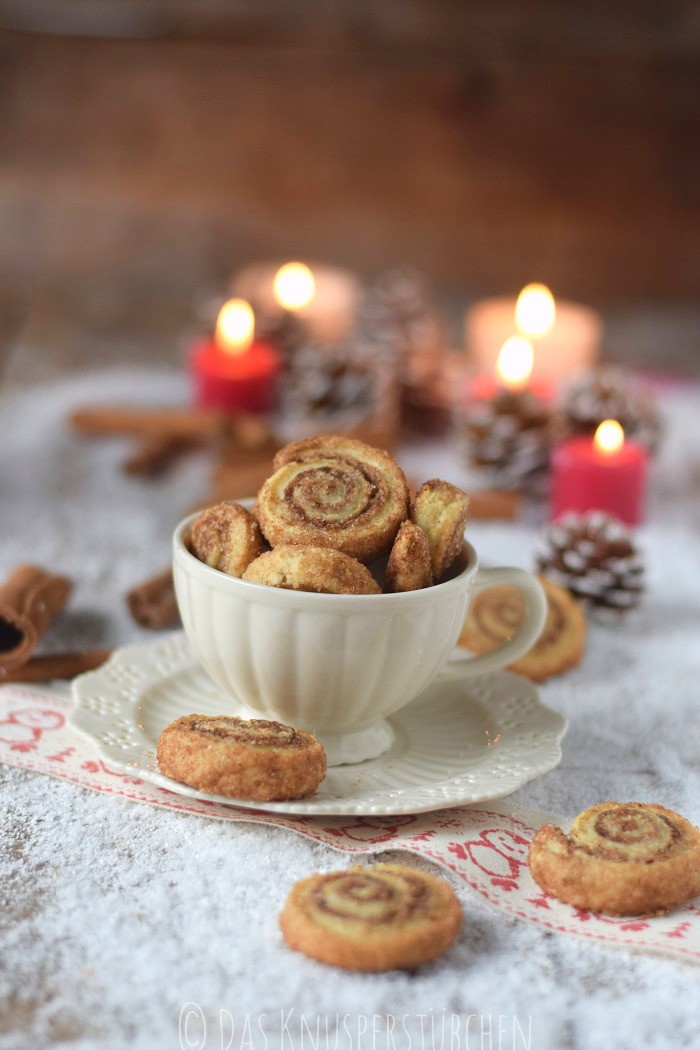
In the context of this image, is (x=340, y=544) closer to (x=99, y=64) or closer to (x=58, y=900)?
(x=58, y=900)

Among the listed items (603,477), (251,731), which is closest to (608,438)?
(603,477)

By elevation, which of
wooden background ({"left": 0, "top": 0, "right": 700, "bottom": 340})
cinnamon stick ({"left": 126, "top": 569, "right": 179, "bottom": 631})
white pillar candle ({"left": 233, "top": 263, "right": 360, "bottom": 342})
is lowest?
cinnamon stick ({"left": 126, "top": 569, "right": 179, "bottom": 631})

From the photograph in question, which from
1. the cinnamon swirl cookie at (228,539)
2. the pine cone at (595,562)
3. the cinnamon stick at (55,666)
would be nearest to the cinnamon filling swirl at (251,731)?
the cinnamon swirl cookie at (228,539)

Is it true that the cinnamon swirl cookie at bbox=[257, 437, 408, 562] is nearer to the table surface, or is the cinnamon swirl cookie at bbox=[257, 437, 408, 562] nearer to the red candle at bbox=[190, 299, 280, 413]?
the table surface

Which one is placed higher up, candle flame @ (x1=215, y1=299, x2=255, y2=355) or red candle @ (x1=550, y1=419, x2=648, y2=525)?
candle flame @ (x1=215, y1=299, x2=255, y2=355)

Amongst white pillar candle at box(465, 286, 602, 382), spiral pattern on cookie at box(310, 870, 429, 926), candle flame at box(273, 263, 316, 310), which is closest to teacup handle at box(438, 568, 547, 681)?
spiral pattern on cookie at box(310, 870, 429, 926)

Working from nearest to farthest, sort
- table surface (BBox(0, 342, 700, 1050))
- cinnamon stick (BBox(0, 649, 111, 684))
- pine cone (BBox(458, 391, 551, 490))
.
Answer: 1. table surface (BBox(0, 342, 700, 1050))
2. cinnamon stick (BBox(0, 649, 111, 684))
3. pine cone (BBox(458, 391, 551, 490))

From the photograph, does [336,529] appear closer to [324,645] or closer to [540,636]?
[324,645]
